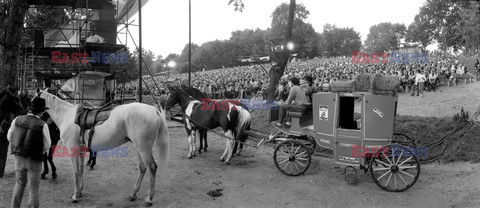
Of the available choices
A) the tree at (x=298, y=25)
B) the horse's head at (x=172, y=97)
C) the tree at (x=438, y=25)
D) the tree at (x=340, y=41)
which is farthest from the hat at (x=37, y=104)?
the tree at (x=340, y=41)

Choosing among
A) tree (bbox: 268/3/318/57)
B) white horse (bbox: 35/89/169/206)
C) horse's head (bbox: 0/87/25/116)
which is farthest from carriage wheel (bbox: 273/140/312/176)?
tree (bbox: 268/3/318/57)

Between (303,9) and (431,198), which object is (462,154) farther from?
(303,9)

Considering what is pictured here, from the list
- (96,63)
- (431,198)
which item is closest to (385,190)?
(431,198)

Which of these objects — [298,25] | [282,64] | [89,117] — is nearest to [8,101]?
[89,117]

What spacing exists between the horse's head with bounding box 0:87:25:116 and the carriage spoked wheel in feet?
24.5

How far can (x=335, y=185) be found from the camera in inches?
290

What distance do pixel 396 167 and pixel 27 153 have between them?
266 inches

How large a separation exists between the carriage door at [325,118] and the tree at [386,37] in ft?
311

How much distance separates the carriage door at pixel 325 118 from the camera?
24.0ft

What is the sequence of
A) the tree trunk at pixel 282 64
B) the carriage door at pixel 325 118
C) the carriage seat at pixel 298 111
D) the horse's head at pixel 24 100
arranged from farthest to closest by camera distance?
the tree trunk at pixel 282 64 < the carriage seat at pixel 298 111 < the carriage door at pixel 325 118 < the horse's head at pixel 24 100

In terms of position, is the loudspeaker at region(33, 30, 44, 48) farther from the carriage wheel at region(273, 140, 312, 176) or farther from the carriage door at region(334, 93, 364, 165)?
the carriage door at region(334, 93, 364, 165)

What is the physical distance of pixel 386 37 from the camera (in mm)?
95438

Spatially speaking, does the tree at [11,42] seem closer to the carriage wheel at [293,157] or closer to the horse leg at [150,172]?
the horse leg at [150,172]

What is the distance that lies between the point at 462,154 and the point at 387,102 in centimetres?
330
